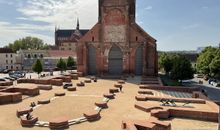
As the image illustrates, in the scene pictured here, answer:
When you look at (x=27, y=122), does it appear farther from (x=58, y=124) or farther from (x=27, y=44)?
(x=27, y=44)

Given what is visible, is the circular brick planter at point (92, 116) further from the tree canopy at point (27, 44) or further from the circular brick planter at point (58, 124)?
the tree canopy at point (27, 44)

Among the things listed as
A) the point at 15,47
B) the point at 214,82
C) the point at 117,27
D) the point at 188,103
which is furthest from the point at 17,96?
the point at 15,47

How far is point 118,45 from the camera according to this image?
144 feet

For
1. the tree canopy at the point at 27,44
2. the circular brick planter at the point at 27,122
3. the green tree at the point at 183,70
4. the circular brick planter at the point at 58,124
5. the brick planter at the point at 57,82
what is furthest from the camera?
the tree canopy at the point at 27,44

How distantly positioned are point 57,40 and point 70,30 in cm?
1053

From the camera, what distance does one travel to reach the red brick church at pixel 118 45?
42875 millimetres

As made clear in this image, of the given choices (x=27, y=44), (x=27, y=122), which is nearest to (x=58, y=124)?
(x=27, y=122)

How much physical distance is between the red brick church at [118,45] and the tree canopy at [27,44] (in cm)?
8242

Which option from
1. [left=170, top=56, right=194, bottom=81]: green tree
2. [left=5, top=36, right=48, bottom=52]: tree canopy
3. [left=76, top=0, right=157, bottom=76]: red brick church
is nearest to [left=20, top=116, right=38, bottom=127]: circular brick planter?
[left=170, top=56, right=194, bottom=81]: green tree

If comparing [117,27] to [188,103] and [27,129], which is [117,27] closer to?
[188,103]

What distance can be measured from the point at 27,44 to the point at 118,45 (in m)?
88.9

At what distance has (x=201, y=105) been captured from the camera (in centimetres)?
1941

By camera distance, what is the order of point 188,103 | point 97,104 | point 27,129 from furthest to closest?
point 188,103 < point 97,104 < point 27,129

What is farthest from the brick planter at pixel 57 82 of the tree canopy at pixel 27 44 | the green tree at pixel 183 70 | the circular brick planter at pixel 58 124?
the tree canopy at pixel 27 44
